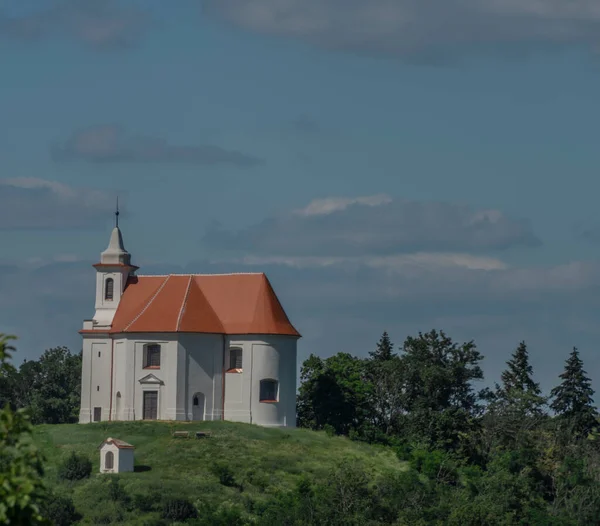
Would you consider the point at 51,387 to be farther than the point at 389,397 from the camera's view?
Yes

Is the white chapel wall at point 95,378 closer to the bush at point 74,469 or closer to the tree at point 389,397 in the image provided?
the bush at point 74,469

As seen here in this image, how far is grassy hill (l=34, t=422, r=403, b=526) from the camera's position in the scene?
219 ft

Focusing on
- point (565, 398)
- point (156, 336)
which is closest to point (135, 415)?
point (156, 336)

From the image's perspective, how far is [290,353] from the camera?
3334 inches

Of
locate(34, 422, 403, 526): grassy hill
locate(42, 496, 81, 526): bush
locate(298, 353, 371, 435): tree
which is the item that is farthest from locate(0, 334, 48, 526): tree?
locate(298, 353, 371, 435): tree

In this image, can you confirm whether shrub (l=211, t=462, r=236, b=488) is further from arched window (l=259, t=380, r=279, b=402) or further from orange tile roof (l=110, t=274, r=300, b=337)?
orange tile roof (l=110, t=274, r=300, b=337)

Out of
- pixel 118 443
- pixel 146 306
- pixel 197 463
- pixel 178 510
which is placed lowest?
pixel 178 510

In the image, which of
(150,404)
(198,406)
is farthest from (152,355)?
(198,406)

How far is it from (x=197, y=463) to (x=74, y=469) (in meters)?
6.46

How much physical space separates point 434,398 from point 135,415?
63.4ft

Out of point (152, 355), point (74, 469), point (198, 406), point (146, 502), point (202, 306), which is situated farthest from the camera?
point (202, 306)

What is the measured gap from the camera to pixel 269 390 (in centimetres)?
8388

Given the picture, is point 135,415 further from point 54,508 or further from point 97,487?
point 54,508

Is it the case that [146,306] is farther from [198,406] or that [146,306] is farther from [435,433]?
[435,433]
